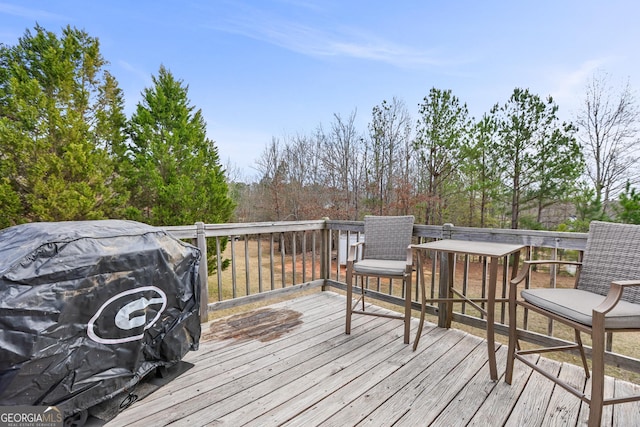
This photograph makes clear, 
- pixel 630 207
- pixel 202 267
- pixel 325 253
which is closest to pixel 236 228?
pixel 202 267

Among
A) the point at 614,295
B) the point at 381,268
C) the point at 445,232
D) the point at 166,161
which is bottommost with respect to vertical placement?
the point at 381,268

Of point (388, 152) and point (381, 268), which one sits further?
point (388, 152)

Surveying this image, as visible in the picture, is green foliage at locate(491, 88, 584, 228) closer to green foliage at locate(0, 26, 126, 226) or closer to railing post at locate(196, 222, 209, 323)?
railing post at locate(196, 222, 209, 323)

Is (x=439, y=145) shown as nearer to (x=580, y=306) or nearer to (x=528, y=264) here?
(x=528, y=264)

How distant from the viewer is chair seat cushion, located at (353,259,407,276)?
96.8 inches

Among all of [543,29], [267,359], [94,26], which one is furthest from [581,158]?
[94,26]

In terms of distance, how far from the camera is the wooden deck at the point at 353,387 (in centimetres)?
157

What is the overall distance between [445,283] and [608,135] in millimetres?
9486

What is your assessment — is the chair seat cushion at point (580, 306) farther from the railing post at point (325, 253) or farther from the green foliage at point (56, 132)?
the green foliage at point (56, 132)

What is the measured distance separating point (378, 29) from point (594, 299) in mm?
5841

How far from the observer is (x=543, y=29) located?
16.0 ft

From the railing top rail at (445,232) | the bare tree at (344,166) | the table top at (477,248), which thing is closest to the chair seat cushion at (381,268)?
the table top at (477,248)

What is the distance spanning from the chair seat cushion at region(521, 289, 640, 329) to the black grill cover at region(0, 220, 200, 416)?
223 centimetres

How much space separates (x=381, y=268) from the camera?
2.52 metres
